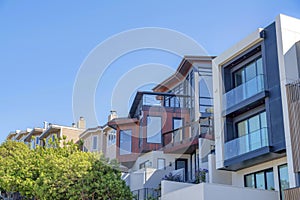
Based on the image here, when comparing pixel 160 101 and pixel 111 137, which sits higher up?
pixel 160 101

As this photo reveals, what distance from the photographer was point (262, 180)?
21.6m

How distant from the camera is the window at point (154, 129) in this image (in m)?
34.2

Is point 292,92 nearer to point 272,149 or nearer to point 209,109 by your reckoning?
point 272,149

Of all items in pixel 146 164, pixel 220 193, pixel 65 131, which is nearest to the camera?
pixel 220 193

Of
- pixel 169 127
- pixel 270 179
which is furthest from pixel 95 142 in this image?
pixel 270 179

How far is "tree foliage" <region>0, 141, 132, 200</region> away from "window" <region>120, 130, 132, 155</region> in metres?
9.58

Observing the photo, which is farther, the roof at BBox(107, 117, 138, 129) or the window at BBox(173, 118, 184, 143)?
the roof at BBox(107, 117, 138, 129)

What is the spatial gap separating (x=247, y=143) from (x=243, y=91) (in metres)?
2.63

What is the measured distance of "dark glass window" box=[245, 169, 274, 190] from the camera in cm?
2100

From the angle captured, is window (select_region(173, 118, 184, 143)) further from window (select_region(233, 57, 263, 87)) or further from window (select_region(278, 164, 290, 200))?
window (select_region(278, 164, 290, 200))

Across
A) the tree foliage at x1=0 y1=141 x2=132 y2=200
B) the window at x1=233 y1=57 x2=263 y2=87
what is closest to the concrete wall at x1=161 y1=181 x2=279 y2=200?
the tree foliage at x1=0 y1=141 x2=132 y2=200

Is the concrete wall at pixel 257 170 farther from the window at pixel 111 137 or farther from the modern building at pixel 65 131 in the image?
the modern building at pixel 65 131

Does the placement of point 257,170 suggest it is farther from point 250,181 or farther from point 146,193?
point 146,193

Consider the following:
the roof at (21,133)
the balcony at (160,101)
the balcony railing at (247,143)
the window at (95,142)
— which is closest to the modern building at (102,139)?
the window at (95,142)
